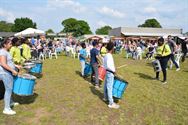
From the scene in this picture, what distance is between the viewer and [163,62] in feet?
33.9

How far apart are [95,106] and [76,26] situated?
4434 inches

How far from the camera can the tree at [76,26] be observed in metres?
118

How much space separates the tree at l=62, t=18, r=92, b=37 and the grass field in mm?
108968

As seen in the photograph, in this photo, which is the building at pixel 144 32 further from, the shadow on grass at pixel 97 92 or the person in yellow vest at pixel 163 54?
the shadow on grass at pixel 97 92

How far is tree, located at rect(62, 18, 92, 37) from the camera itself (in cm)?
11812

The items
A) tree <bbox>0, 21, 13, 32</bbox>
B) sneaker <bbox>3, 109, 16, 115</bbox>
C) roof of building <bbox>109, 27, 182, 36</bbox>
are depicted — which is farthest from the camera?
tree <bbox>0, 21, 13, 32</bbox>

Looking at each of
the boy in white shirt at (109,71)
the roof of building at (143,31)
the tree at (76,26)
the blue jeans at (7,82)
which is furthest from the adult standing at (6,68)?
the tree at (76,26)

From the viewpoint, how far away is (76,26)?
11812 cm

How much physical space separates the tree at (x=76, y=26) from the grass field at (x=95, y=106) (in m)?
109

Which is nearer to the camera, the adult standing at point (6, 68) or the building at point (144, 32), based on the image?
the adult standing at point (6, 68)

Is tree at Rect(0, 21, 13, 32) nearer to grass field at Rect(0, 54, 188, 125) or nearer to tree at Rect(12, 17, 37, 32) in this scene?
tree at Rect(12, 17, 37, 32)

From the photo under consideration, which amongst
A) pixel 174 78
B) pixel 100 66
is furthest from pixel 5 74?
pixel 174 78

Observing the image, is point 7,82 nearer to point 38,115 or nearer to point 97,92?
point 38,115

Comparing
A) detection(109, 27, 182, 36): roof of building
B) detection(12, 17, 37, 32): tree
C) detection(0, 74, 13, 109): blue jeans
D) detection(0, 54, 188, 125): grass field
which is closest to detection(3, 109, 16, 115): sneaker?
detection(0, 54, 188, 125): grass field
